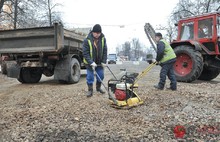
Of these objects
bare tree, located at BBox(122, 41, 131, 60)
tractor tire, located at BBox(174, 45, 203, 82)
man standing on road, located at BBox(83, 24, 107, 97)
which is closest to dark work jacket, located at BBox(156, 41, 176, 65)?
man standing on road, located at BBox(83, 24, 107, 97)

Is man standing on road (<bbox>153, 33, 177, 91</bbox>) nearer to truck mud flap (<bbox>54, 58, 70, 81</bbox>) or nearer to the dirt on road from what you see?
the dirt on road

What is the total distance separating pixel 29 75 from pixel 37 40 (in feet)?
6.00

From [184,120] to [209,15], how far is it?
582 centimetres

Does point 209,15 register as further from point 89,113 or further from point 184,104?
point 89,113

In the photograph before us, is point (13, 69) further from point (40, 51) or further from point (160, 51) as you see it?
point (160, 51)

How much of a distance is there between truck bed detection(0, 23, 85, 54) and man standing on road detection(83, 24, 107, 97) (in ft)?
7.28

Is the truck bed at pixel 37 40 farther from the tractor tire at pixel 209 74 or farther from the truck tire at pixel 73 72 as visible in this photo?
the tractor tire at pixel 209 74

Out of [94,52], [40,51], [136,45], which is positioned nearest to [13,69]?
[40,51]

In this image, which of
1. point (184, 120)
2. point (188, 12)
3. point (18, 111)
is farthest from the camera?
point (188, 12)

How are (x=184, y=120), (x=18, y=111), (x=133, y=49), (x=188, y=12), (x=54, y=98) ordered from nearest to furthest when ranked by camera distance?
(x=184, y=120), (x=18, y=111), (x=54, y=98), (x=188, y=12), (x=133, y=49)

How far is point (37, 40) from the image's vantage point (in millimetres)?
8703

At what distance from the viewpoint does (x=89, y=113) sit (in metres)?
5.07

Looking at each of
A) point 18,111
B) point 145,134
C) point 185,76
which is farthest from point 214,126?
point 185,76

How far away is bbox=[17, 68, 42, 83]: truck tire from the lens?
31.7 feet
